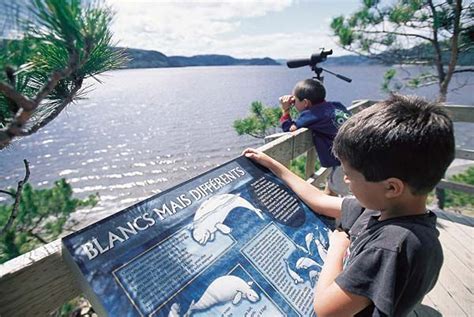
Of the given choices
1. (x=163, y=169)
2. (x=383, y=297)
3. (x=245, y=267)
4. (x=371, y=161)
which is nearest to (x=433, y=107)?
(x=371, y=161)

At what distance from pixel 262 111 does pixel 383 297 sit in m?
5.06

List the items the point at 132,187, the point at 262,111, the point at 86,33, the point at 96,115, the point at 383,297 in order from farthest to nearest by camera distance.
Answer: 1. the point at 96,115
2. the point at 132,187
3. the point at 262,111
4. the point at 383,297
5. the point at 86,33

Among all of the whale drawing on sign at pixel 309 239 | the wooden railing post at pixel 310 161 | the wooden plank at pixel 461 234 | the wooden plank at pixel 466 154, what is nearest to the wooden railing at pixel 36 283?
the whale drawing on sign at pixel 309 239

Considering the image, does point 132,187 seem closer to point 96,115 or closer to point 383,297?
point 383,297

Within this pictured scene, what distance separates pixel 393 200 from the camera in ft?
2.68

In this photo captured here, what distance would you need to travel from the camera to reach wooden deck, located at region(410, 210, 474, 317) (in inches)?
65.5

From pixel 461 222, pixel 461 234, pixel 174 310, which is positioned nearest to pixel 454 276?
pixel 461 234

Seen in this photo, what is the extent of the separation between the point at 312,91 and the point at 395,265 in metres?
1.54

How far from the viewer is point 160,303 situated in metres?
0.77

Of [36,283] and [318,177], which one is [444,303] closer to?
[318,177]

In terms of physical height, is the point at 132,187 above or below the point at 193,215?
below

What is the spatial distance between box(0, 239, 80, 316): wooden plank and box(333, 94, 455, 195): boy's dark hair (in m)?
0.80

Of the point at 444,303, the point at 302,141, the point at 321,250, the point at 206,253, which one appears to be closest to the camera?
the point at 206,253

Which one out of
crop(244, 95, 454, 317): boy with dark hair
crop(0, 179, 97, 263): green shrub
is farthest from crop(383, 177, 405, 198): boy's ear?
crop(0, 179, 97, 263): green shrub
